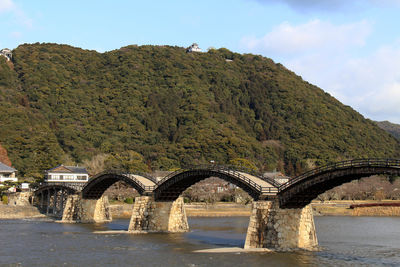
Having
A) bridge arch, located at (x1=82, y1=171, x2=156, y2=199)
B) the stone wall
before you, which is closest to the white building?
the stone wall

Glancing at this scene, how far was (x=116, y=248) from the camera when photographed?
51.0 m

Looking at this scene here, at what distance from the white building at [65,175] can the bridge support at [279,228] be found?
243 feet

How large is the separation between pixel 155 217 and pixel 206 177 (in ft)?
31.7

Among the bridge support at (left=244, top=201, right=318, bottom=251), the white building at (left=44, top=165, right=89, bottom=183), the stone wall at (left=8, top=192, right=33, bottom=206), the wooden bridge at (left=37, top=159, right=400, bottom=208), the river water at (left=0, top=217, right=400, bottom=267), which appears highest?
the white building at (left=44, top=165, right=89, bottom=183)

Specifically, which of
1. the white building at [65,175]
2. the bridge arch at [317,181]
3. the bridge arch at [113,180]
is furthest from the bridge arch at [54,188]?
the bridge arch at [317,181]

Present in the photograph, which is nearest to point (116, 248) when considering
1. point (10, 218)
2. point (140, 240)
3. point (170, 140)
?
point (140, 240)

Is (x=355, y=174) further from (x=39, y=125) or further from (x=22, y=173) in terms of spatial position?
(x=39, y=125)

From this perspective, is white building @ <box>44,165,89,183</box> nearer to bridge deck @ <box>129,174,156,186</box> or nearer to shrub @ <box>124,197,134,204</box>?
shrub @ <box>124,197,134,204</box>

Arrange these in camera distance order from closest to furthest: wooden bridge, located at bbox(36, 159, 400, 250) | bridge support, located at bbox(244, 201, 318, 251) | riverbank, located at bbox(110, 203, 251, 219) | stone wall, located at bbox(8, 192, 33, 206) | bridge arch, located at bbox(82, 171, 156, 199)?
1. wooden bridge, located at bbox(36, 159, 400, 250)
2. bridge support, located at bbox(244, 201, 318, 251)
3. bridge arch, located at bbox(82, 171, 156, 199)
4. riverbank, located at bbox(110, 203, 251, 219)
5. stone wall, located at bbox(8, 192, 33, 206)

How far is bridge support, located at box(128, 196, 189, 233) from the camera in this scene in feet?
215

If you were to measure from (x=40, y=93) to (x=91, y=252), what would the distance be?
160489 mm

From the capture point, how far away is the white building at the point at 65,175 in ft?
368

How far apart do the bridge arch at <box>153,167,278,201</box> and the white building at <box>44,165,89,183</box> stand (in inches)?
2085

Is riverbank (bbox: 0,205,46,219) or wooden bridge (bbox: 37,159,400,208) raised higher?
wooden bridge (bbox: 37,159,400,208)
